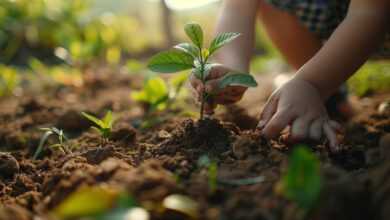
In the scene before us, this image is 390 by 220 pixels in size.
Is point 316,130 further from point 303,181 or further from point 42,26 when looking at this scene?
point 42,26

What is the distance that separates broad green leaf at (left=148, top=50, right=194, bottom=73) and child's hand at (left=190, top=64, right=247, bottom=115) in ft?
0.29

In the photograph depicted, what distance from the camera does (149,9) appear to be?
6.92m

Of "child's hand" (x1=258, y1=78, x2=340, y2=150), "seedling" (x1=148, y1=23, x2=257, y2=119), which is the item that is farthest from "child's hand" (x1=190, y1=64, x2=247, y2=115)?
"child's hand" (x1=258, y1=78, x2=340, y2=150)

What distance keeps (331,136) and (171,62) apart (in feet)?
1.59

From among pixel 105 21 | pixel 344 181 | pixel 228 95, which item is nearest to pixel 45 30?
pixel 105 21

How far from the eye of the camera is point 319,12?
1966 millimetres

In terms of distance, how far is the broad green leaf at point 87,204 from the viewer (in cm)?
85

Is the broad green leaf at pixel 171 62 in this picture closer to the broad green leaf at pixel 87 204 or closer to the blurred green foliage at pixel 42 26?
the broad green leaf at pixel 87 204

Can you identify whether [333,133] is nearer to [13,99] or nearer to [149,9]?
[13,99]

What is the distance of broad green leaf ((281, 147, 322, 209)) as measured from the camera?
2.80 feet

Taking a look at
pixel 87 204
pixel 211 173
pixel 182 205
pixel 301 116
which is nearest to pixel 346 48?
pixel 301 116

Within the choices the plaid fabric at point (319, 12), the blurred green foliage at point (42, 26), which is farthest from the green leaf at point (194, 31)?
the blurred green foliage at point (42, 26)

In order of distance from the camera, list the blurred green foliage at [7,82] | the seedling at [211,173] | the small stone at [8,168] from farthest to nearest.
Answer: the blurred green foliage at [7,82], the small stone at [8,168], the seedling at [211,173]

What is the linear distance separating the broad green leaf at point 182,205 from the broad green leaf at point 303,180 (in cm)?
19
